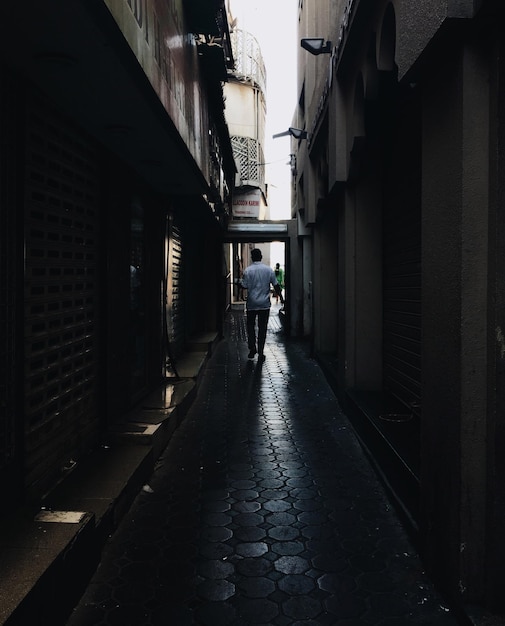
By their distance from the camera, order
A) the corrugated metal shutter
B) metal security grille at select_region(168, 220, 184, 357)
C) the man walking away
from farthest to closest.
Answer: the man walking away, metal security grille at select_region(168, 220, 184, 357), the corrugated metal shutter

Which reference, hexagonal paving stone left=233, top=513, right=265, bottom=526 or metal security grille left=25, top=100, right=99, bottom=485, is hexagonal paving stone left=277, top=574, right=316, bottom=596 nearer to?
hexagonal paving stone left=233, top=513, right=265, bottom=526

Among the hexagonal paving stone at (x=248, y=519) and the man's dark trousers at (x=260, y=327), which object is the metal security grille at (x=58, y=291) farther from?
the man's dark trousers at (x=260, y=327)

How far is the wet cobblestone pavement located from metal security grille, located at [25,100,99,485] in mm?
842

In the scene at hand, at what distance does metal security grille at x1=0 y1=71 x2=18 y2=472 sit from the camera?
126 inches

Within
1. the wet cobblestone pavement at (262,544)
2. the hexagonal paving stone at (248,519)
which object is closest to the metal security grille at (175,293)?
the wet cobblestone pavement at (262,544)

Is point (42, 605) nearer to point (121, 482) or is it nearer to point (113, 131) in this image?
point (121, 482)

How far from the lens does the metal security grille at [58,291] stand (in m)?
3.63

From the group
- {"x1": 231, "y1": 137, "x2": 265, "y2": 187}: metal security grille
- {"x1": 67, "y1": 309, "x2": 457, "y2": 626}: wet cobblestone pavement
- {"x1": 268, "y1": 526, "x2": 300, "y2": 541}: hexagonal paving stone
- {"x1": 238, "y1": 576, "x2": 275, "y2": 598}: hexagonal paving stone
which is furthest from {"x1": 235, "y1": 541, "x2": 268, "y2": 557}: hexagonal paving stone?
{"x1": 231, "y1": 137, "x2": 265, "y2": 187}: metal security grille

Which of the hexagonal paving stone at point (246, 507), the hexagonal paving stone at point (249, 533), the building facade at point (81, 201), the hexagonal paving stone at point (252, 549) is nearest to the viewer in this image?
the building facade at point (81, 201)

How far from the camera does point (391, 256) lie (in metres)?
6.47

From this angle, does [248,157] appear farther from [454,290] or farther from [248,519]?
Answer: [454,290]

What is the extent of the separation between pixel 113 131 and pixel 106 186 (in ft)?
2.24

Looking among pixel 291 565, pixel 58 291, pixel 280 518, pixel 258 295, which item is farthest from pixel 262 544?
pixel 258 295

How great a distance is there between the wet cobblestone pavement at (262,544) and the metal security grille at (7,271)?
1.00 meters
